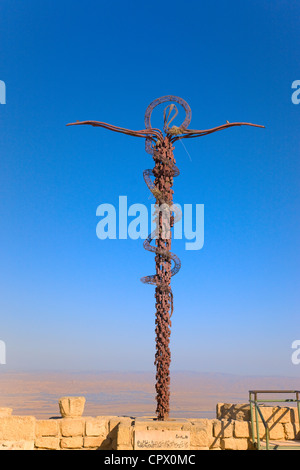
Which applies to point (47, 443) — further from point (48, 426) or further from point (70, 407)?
point (70, 407)

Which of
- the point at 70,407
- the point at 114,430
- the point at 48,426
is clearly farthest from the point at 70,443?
the point at 114,430

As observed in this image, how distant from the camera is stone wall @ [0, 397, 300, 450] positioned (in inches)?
358

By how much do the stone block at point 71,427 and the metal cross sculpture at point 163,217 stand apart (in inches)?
77.3

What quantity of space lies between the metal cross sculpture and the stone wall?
1.35 meters

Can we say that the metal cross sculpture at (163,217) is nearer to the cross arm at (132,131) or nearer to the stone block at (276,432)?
the cross arm at (132,131)

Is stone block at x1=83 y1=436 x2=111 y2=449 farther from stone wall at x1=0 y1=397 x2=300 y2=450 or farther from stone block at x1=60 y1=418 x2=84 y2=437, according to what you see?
stone block at x1=60 y1=418 x2=84 y2=437

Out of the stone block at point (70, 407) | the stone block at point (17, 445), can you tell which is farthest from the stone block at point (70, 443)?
the stone block at point (17, 445)

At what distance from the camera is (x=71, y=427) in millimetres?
9523

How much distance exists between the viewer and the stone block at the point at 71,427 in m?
9.48

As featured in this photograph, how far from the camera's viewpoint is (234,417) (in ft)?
33.2

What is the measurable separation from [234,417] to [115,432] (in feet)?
8.88

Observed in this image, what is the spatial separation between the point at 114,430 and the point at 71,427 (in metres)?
0.92
